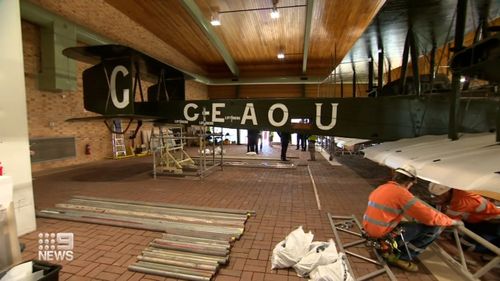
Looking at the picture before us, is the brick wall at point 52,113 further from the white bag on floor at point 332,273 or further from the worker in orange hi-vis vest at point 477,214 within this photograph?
the worker in orange hi-vis vest at point 477,214

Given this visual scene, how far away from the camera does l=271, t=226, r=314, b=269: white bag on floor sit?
244 cm

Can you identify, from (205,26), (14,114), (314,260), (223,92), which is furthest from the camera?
(223,92)

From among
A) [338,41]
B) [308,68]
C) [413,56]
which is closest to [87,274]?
[413,56]

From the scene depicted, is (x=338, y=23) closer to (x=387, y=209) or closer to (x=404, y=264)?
(x=387, y=209)

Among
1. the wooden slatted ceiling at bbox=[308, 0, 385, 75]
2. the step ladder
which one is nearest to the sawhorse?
the wooden slatted ceiling at bbox=[308, 0, 385, 75]

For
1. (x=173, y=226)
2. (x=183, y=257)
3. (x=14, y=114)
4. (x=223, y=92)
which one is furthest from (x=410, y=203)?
(x=223, y=92)

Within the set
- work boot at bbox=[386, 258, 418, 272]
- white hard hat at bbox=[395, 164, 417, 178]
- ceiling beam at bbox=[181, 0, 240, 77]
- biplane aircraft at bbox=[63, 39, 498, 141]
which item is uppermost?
ceiling beam at bbox=[181, 0, 240, 77]

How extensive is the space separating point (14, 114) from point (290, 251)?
3486 millimetres

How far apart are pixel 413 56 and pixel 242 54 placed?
10.9 metres

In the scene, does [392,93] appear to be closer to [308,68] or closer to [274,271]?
[274,271]

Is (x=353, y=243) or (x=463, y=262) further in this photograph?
(x=353, y=243)

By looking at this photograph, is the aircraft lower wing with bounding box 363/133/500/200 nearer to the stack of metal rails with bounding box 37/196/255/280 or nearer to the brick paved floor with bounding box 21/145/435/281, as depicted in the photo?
the brick paved floor with bounding box 21/145/435/281

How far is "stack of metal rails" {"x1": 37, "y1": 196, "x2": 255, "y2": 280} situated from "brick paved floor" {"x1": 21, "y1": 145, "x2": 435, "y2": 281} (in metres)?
0.12

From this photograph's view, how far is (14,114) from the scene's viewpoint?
291cm
